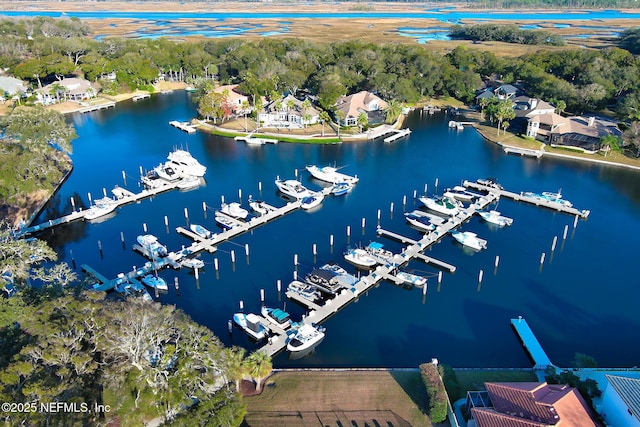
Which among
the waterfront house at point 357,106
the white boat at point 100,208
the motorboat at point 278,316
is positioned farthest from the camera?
the waterfront house at point 357,106

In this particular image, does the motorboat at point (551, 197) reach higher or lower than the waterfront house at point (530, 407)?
lower

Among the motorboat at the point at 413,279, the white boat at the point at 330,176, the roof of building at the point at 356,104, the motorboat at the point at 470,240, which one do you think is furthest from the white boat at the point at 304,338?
the roof of building at the point at 356,104

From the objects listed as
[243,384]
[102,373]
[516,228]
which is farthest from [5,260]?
[516,228]

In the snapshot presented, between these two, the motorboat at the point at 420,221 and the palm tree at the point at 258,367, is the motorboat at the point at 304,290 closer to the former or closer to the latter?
the palm tree at the point at 258,367

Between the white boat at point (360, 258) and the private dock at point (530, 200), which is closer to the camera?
the white boat at point (360, 258)

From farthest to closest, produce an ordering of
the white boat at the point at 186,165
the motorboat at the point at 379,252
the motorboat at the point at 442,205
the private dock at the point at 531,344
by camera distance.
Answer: the white boat at the point at 186,165 < the motorboat at the point at 442,205 < the motorboat at the point at 379,252 < the private dock at the point at 531,344

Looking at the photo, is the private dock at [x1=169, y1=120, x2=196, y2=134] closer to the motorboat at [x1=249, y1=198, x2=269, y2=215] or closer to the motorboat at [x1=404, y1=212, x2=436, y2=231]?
the motorboat at [x1=249, y1=198, x2=269, y2=215]
